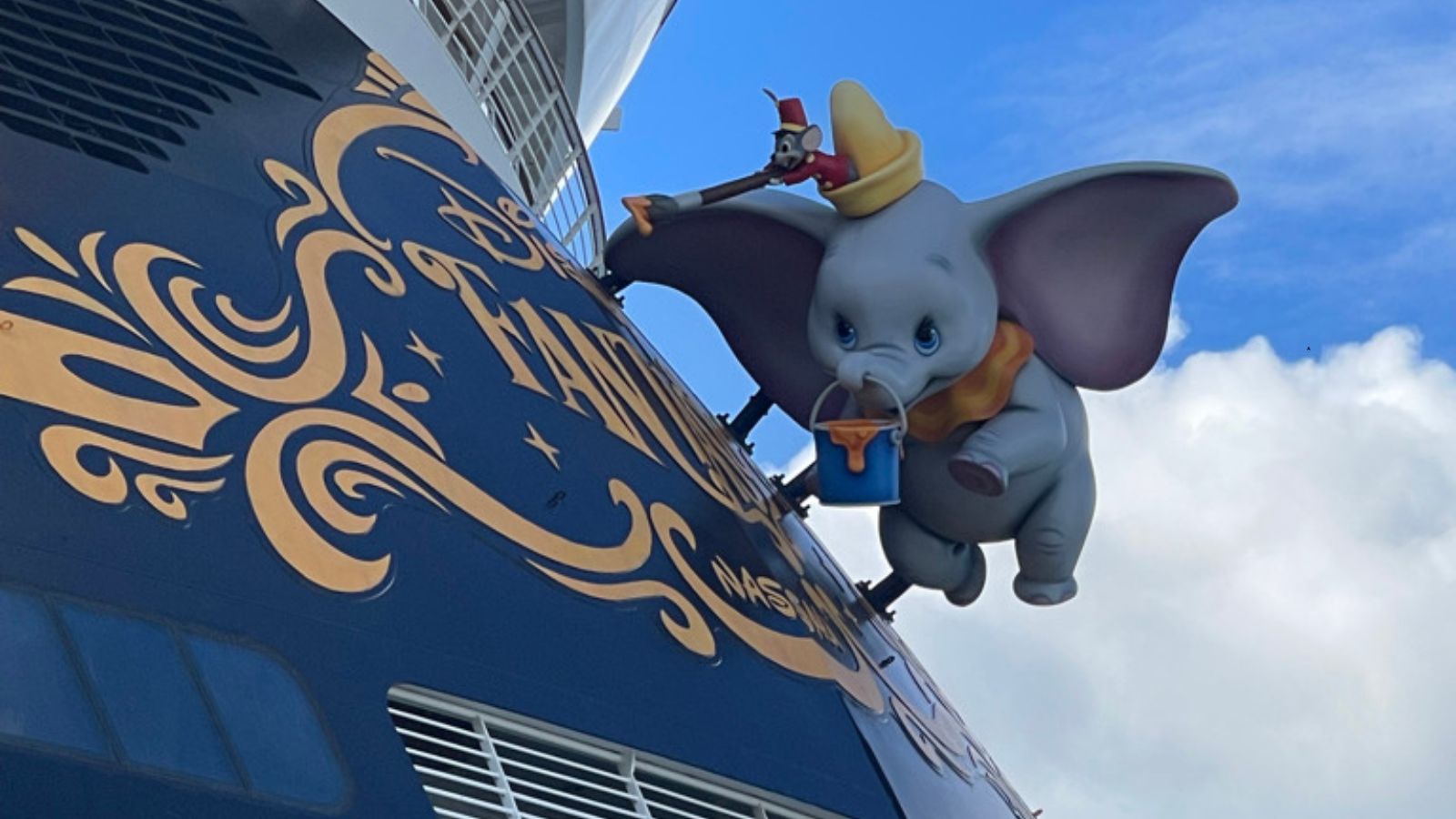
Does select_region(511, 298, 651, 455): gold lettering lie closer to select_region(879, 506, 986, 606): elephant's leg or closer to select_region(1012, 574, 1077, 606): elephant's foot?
select_region(879, 506, 986, 606): elephant's leg

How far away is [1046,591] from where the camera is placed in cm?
1086

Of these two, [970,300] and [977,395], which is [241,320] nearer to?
[970,300]

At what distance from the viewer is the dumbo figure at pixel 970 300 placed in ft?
31.9

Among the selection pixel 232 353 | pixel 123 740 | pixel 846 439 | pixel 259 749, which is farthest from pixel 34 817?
pixel 846 439

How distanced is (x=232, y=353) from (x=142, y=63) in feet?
5.91

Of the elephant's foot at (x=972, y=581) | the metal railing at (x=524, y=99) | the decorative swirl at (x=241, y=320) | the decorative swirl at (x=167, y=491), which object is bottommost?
the decorative swirl at (x=167, y=491)

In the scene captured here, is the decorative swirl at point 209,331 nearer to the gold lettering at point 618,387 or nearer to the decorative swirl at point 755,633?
the decorative swirl at point 755,633

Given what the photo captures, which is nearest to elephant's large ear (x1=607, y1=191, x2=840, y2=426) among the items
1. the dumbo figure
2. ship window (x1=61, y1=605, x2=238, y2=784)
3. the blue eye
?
the dumbo figure

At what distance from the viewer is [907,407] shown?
966cm

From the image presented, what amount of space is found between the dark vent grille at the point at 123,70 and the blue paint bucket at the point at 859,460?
8.20 ft

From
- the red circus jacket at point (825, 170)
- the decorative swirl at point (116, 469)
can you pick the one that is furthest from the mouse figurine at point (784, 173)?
the decorative swirl at point (116, 469)

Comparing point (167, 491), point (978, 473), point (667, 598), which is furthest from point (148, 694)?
point (978, 473)

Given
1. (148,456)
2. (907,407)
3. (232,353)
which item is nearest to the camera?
(148,456)

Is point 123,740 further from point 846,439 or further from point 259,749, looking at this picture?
point 846,439
